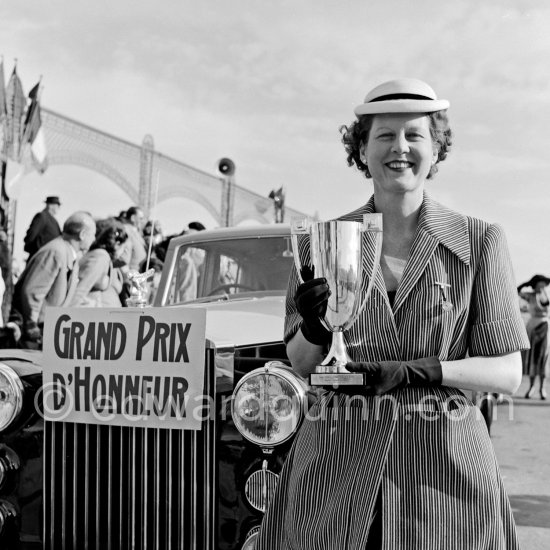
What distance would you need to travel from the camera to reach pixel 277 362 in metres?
2.71

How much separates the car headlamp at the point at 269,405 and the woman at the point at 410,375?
2.77 feet

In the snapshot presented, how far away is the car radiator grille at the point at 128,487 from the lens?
2713mm

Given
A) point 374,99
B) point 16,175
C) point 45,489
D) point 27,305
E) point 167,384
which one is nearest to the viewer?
point 374,99

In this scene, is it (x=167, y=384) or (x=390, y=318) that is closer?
(x=390, y=318)

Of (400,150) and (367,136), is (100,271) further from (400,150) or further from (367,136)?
(400,150)

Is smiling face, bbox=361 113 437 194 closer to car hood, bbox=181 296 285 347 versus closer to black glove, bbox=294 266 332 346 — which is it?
black glove, bbox=294 266 332 346

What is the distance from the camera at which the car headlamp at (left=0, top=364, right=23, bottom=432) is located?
9.46 feet

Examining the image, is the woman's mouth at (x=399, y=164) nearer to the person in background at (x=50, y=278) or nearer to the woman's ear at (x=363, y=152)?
the woman's ear at (x=363, y=152)

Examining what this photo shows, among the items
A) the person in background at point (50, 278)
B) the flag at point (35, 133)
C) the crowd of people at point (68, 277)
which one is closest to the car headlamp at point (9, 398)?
the crowd of people at point (68, 277)

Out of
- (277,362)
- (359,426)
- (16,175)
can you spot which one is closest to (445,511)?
(359,426)

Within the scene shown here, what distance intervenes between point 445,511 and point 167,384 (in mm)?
1340

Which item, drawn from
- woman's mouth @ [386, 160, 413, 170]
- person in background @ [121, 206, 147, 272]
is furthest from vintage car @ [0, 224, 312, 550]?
person in background @ [121, 206, 147, 272]

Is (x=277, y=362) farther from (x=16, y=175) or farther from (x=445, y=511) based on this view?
(x=16, y=175)

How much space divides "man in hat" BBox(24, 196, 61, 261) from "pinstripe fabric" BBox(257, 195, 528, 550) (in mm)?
6224
